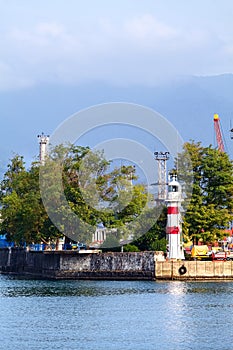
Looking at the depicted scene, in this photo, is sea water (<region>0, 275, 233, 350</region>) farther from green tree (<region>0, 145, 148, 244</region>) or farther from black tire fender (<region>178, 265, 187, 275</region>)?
green tree (<region>0, 145, 148, 244</region>)

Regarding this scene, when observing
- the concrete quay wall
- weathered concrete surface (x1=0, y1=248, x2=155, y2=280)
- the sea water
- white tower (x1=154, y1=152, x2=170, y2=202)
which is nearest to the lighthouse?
the concrete quay wall

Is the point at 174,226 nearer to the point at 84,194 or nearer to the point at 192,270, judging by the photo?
the point at 192,270

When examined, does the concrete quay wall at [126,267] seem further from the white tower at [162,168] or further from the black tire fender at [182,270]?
the white tower at [162,168]

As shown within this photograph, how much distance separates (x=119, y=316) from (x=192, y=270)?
28.9 metres

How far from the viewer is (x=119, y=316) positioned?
220 feet

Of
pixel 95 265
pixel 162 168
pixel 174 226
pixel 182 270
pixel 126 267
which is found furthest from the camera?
pixel 162 168

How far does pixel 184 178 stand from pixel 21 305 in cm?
3805

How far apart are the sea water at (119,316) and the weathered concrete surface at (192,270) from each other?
188cm

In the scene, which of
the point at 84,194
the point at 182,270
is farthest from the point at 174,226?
the point at 84,194

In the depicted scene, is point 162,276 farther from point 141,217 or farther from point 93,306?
point 93,306

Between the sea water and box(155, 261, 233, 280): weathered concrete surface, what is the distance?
1878mm

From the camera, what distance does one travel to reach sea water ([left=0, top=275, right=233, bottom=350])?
5578cm

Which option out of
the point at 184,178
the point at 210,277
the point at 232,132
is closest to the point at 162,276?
the point at 210,277

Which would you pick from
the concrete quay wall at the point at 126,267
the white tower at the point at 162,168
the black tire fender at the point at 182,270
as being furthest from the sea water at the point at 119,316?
the white tower at the point at 162,168
